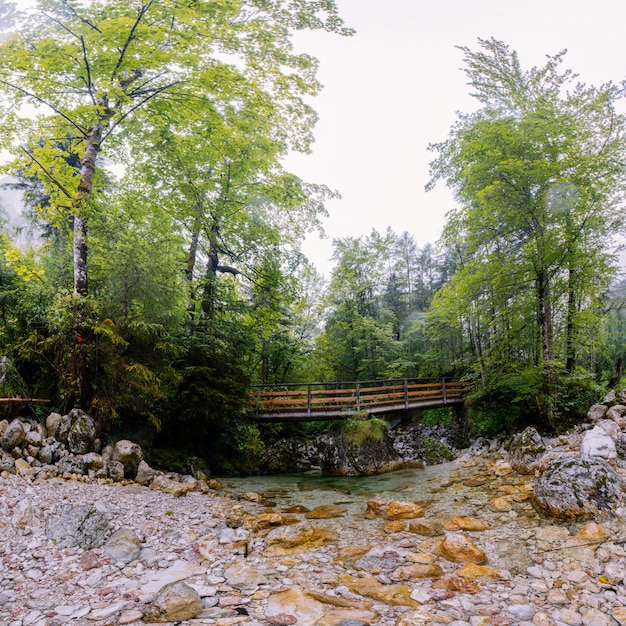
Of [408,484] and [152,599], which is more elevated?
[152,599]

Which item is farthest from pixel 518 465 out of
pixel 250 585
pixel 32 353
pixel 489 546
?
pixel 32 353

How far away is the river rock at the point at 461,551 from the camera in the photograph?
13.5 feet

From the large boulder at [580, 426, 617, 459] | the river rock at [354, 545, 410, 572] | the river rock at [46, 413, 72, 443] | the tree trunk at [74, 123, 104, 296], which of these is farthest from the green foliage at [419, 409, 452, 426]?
the tree trunk at [74, 123, 104, 296]

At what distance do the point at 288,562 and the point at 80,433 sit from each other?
13.7 feet

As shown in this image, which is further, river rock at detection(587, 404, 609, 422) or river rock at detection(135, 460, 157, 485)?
river rock at detection(587, 404, 609, 422)

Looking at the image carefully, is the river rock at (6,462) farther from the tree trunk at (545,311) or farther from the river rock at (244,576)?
the tree trunk at (545,311)

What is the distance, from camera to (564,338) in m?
10.9

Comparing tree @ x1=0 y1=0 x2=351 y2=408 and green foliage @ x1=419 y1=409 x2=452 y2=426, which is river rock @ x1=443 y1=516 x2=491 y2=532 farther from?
green foliage @ x1=419 y1=409 x2=452 y2=426

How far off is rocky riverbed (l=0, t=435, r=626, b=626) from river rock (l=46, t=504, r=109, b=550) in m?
0.01

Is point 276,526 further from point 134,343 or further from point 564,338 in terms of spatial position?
point 564,338

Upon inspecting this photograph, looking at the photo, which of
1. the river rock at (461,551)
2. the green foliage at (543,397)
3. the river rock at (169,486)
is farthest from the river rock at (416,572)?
the green foliage at (543,397)

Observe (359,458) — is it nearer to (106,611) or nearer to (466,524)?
(466,524)

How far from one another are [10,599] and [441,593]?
3806 millimetres

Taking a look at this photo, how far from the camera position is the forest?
6605mm
